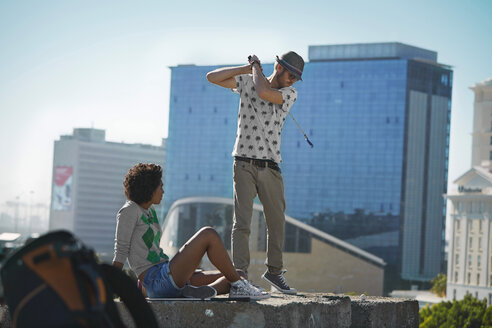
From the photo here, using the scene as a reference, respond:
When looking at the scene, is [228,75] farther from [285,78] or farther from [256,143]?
[256,143]

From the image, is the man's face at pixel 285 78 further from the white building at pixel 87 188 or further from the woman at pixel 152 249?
the white building at pixel 87 188

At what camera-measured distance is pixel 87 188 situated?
19038 centimetres

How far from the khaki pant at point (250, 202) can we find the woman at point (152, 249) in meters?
0.85

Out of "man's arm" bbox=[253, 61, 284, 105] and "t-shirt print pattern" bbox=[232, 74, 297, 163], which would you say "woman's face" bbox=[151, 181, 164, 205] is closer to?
"t-shirt print pattern" bbox=[232, 74, 297, 163]

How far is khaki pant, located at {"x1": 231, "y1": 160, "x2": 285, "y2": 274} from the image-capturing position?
5512 mm

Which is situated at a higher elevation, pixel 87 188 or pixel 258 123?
pixel 258 123

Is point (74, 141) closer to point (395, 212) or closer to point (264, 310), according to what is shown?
point (395, 212)

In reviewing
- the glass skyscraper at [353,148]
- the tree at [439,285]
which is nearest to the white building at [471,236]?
the tree at [439,285]

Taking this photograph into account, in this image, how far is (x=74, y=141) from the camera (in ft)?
627

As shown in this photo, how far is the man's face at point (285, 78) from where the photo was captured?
5574 millimetres

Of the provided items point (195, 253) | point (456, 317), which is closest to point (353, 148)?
point (456, 317)

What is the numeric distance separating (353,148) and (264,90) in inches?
4238

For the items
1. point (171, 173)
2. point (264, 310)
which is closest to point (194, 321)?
point (264, 310)

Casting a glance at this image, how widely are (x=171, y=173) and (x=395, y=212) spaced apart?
34.0m
